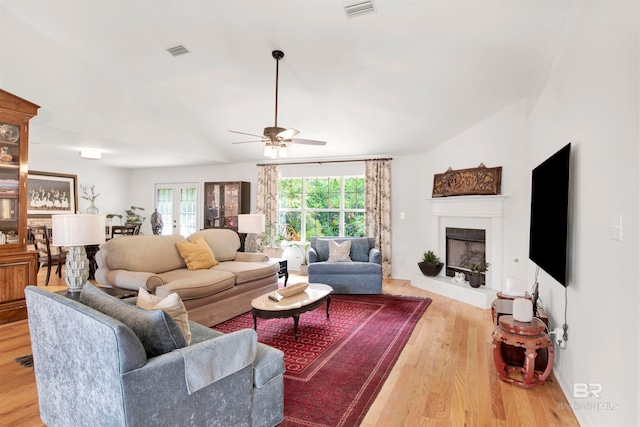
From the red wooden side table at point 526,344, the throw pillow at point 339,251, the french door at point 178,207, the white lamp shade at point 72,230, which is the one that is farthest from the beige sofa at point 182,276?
the french door at point 178,207

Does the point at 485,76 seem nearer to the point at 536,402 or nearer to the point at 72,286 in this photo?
the point at 536,402

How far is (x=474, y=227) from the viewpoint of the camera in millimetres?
5070

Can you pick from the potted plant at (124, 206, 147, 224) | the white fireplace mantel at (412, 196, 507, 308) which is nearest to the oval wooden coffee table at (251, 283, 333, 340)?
the white fireplace mantel at (412, 196, 507, 308)

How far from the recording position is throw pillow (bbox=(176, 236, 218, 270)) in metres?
4.21

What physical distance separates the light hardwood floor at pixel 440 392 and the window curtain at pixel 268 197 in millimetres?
4093

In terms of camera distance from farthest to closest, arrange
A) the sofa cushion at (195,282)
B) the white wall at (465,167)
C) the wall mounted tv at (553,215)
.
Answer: the white wall at (465,167), the sofa cushion at (195,282), the wall mounted tv at (553,215)

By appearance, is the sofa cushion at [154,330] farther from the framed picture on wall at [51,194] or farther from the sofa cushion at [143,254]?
the framed picture on wall at [51,194]

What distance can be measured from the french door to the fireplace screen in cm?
548

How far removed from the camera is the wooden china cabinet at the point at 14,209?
3703 mm

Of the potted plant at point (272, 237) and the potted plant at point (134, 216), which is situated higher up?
the potted plant at point (134, 216)

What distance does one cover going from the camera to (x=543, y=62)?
3.18 metres

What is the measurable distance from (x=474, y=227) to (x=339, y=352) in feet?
10.2

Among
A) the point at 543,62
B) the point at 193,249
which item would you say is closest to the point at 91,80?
the point at 193,249

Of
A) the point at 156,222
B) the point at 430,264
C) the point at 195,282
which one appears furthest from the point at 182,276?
the point at 156,222
